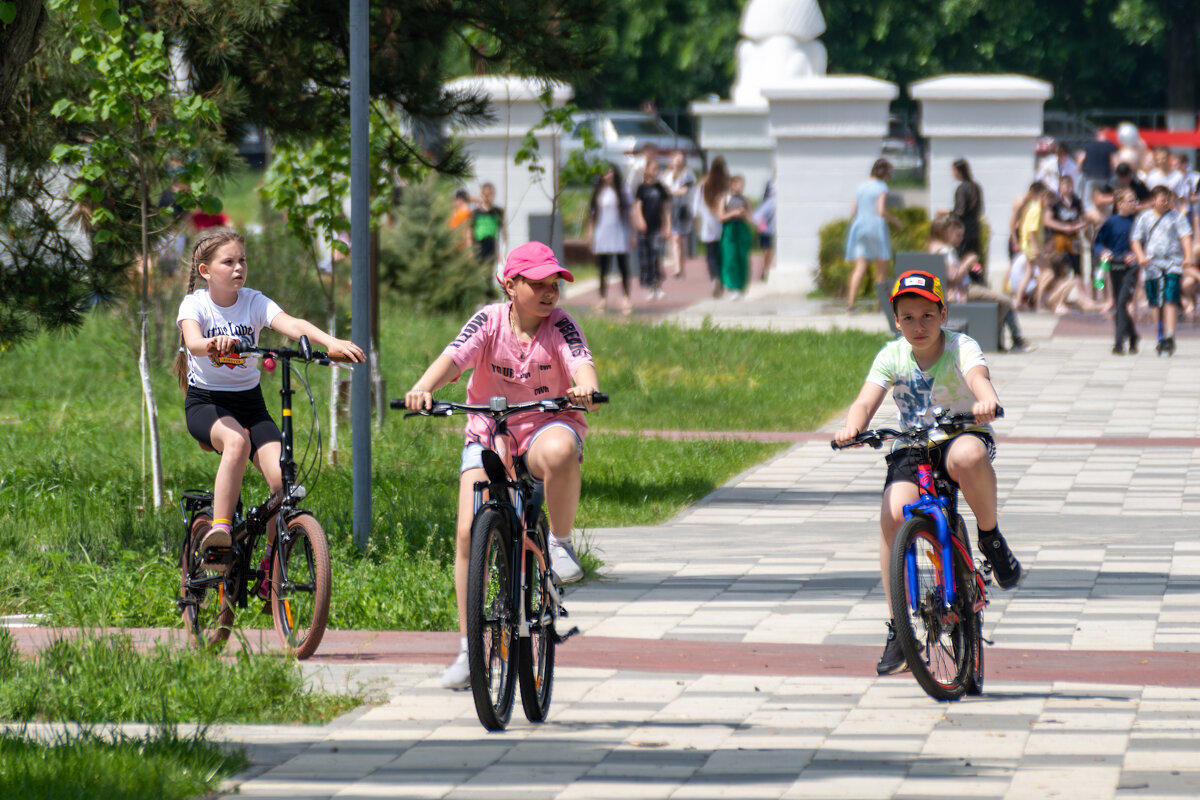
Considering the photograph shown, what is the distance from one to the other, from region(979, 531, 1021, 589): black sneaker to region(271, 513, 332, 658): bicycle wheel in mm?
2395

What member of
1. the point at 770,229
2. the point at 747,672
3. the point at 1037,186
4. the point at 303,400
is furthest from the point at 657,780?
the point at 770,229

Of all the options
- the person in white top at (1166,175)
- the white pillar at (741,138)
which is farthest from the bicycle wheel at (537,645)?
the white pillar at (741,138)

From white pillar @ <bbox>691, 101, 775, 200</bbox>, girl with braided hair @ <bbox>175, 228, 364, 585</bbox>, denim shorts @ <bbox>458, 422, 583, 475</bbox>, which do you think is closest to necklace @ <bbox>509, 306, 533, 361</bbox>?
denim shorts @ <bbox>458, 422, 583, 475</bbox>

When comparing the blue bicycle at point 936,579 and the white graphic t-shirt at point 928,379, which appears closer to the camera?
the blue bicycle at point 936,579

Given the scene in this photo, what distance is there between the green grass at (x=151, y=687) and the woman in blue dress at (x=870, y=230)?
16.7 metres

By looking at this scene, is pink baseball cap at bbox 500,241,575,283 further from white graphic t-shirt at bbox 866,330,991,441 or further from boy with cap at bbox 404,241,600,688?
white graphic t-shirt at bbox 866,330,991,441

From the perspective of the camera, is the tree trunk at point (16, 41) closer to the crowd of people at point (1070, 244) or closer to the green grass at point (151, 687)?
the green grass at point (151, 687)

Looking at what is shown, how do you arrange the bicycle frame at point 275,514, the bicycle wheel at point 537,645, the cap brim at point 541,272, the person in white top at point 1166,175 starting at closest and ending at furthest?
1. the bicycle wheel at point 537,645
2. the cap brim at point 541,272
3. the bicycle frame at point 275,514
4. the person in white top at point 1166,175

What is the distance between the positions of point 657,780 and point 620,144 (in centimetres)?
3674

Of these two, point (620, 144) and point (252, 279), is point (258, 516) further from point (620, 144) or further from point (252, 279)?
point (620, 144)

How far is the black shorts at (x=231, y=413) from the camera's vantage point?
7.04 m

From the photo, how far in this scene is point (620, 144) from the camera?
4122cm

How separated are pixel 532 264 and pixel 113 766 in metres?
2.27

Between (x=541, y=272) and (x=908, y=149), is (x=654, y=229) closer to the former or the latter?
(x=908, y=149)
